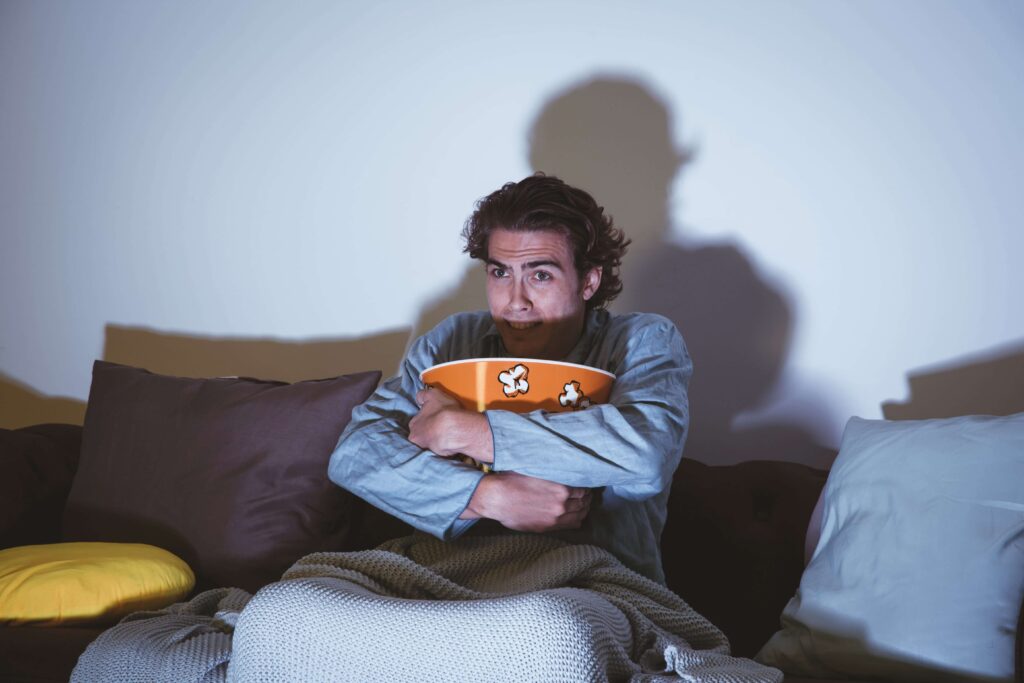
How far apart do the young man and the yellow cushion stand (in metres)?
0.31

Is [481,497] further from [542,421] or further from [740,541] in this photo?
[740,541]

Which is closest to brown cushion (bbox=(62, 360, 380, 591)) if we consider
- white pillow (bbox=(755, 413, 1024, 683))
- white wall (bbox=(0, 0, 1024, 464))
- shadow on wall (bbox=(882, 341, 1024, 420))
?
white wall (bbox=(0, 0, 1024, 464))

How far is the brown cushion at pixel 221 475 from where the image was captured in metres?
1.57

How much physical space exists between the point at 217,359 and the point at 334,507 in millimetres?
733

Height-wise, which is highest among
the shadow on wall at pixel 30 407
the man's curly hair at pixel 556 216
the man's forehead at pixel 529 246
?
the man's curly hair at pixel 556 216

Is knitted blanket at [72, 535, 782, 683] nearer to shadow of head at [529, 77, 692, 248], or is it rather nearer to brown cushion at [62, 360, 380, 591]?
brown cushion at [62, 360, 380, 591]

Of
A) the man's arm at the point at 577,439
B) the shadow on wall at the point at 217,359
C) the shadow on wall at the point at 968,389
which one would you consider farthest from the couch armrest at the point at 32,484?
the shadow on wall at the point at 968,389

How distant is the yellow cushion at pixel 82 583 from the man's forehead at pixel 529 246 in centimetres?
74

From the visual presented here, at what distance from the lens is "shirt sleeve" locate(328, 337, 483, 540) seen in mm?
1371

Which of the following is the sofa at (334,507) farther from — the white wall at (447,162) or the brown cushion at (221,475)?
the white wall at (447,162)

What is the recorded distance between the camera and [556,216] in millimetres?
1572

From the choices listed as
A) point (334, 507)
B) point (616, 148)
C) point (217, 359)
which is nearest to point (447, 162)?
point (616, 148)

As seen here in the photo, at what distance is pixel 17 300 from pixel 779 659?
2043 mm

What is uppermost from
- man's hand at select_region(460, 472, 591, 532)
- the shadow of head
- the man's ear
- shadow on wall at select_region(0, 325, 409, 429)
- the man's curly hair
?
the shadow of head
